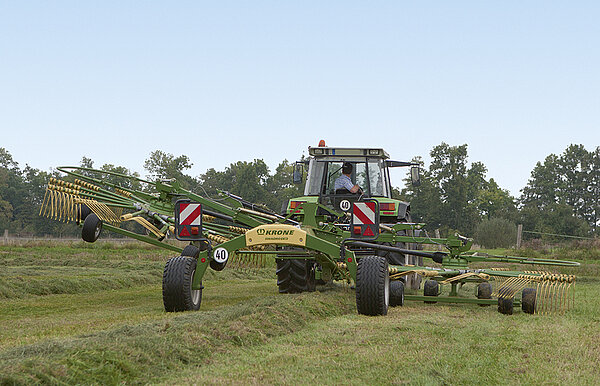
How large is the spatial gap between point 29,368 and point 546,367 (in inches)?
132

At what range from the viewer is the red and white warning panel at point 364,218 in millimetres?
8078

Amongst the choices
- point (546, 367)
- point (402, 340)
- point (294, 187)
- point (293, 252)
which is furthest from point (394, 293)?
point (294, 187)

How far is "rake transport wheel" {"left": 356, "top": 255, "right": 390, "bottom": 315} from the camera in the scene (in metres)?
7.32

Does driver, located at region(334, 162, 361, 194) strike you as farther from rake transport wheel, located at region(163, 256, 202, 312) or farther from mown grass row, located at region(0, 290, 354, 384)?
mown grass row, located at region(0, 290, 354, 384)

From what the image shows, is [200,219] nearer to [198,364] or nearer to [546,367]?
[198,364]

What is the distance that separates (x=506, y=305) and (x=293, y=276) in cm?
325

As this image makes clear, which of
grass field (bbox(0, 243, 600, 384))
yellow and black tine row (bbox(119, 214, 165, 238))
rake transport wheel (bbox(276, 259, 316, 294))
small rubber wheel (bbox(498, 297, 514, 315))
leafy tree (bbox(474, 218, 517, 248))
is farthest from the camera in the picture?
leafy tree (bbox(474, 218, 517, 248))

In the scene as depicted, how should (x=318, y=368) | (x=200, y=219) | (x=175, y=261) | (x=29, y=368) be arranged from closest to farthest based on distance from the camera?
1. (x=29, y=368)
2. (x=318, y=368)
3. (x=175, y=261)
4. (x=200, y=219)

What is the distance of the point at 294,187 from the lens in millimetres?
76625

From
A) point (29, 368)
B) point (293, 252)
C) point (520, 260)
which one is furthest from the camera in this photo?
point (520, 260)

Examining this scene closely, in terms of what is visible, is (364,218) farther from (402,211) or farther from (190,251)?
(402,211)

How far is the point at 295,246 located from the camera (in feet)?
26.7

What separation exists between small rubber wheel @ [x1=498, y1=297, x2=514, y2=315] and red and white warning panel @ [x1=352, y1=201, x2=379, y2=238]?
69.5 inches

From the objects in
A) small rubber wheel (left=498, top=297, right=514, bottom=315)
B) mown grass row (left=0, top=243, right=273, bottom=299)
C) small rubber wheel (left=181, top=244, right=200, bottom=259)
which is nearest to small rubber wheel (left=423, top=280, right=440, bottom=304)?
small rubber wheel (left=498, top=297, right=514, bottom=315)
